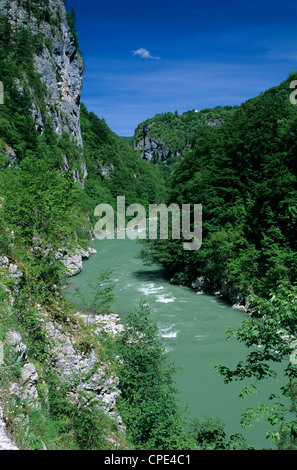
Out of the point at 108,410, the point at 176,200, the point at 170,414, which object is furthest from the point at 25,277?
the point at 176,200

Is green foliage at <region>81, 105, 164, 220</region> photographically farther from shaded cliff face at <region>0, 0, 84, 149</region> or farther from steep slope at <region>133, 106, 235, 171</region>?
steep slope at <region>133, 106, 235, 171</region>

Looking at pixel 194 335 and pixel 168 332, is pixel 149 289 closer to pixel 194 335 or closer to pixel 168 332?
pixel 168 332

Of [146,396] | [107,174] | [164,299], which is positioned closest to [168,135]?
[107,174]

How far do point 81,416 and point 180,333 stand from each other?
9.29 metres

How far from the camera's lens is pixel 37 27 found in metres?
36.4

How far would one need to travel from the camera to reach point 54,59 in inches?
1554

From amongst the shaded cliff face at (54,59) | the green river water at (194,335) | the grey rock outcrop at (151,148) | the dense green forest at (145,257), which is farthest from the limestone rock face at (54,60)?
the grey rock outcrop at (151,148)

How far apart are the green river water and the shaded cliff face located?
19.5 m

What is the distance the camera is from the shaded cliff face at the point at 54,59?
34281 millimetres

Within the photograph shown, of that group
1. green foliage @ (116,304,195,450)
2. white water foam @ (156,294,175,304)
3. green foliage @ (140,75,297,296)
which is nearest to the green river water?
white water foam @ (156,294,175,304)

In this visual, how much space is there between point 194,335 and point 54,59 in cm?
4003

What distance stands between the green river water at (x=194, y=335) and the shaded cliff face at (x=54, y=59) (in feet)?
64.0

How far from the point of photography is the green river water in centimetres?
934

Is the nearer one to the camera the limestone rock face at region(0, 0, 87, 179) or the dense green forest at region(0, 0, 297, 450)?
the dense green forest at region(0, 0, 297, 450)
